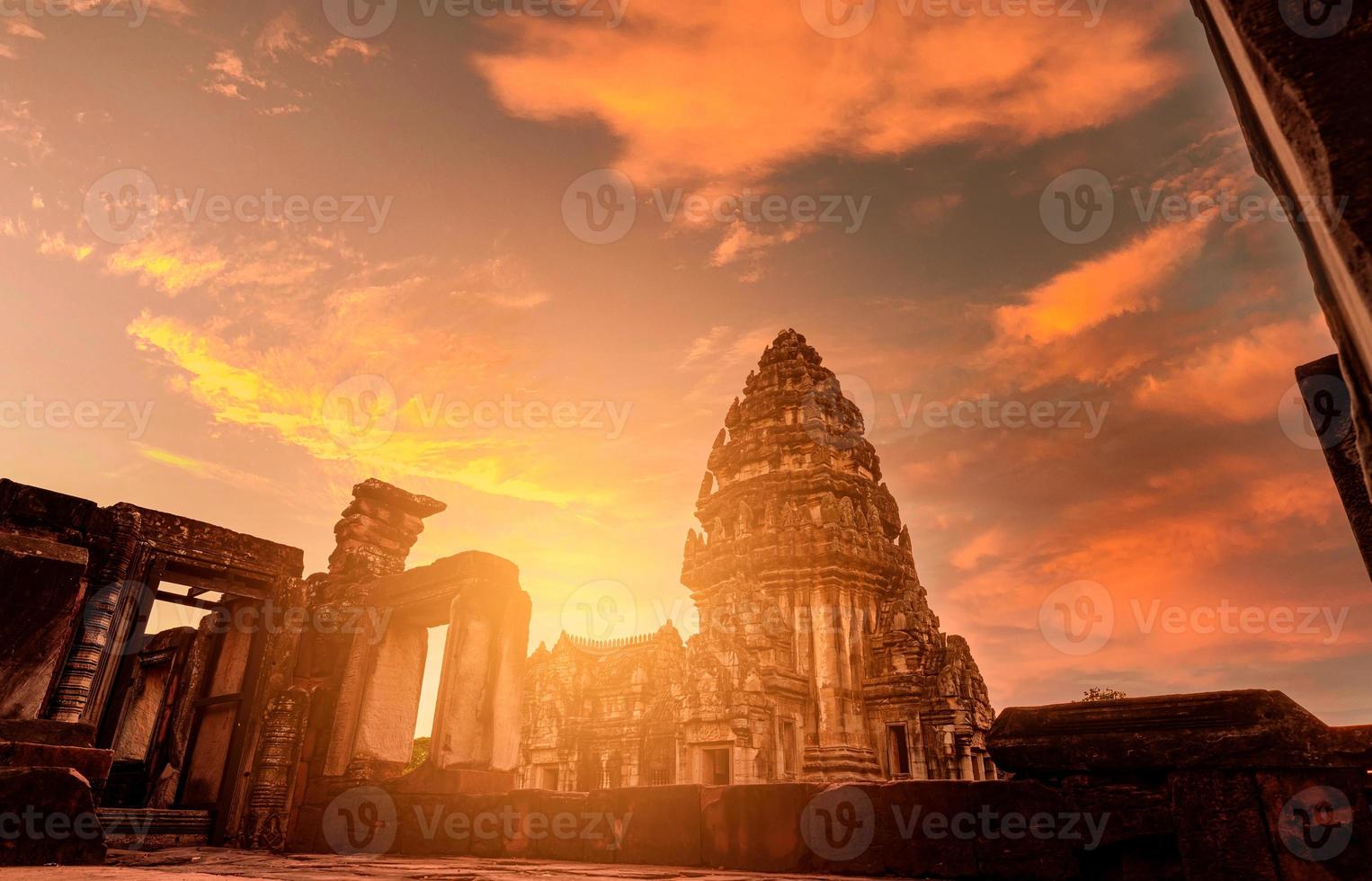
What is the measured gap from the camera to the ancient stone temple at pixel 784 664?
2141cm

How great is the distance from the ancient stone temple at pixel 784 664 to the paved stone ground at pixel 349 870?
53.6 feet

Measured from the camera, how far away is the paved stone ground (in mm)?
3621

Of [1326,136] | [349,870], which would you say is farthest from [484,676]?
[1326,136]

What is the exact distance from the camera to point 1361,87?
4.50ft

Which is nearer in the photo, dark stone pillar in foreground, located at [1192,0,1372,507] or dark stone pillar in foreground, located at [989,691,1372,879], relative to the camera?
dark stone pillar in foreground, located at [1192,0,1372,507]

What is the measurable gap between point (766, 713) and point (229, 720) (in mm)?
15907

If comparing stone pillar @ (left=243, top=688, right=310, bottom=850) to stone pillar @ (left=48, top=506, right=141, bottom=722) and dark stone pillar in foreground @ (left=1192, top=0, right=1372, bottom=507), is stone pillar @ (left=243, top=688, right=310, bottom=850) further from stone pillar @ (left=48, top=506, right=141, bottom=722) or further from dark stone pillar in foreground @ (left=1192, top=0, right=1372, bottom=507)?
dark stone pillar in foreground @ (left=1192, top=0, right=1372, bottom=507)

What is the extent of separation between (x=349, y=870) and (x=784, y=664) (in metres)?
20.9

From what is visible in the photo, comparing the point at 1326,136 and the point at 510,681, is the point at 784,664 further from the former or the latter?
the point at 1326,136

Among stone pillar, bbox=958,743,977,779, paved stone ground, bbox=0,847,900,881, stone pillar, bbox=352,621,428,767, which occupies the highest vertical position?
stone pillar, bbox=352,621,428,767

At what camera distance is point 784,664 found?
2402 cm

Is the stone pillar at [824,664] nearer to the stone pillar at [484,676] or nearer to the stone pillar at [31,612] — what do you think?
the stone pillar at [484,676]

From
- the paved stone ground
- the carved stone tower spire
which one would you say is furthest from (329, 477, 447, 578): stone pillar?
the carved stone tower spire

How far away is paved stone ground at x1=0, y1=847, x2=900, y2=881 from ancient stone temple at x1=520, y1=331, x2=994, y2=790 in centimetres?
1633
